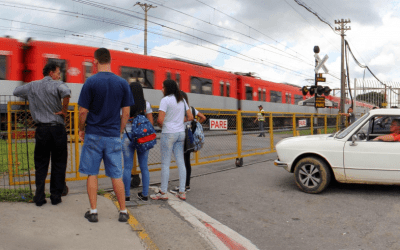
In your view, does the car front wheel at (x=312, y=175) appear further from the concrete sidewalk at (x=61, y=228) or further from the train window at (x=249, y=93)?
the train window at (x=249, y=93)

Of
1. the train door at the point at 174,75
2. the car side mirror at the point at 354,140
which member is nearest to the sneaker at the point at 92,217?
the car side mirror at the point at 354,140

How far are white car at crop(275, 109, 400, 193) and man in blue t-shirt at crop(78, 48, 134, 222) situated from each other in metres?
3.21

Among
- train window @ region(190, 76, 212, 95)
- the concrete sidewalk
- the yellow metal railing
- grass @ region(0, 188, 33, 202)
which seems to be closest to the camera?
the concrete sidewalk

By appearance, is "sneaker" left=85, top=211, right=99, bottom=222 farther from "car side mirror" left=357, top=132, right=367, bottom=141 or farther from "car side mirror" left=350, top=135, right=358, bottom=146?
"car side mirror" left=357, top=132, right=367, bottom=141

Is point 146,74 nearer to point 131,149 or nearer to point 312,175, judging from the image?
point 312,175

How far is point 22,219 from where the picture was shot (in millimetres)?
3812

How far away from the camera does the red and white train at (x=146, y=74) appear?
12891 millimetres

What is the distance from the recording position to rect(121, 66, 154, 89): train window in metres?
15.4

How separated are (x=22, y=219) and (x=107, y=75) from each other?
5.73ft

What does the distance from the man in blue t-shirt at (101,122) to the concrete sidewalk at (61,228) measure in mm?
200

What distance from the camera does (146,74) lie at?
16.3 meters

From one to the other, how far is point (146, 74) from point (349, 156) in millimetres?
11902

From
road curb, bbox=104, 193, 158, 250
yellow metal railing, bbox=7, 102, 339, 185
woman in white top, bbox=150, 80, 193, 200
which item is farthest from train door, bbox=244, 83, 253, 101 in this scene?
road curb, bbox=104, 193, 158, 250

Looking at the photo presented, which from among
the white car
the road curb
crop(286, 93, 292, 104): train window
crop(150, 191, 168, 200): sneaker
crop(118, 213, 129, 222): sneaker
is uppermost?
crop(286, 93, 292, 104): train window
